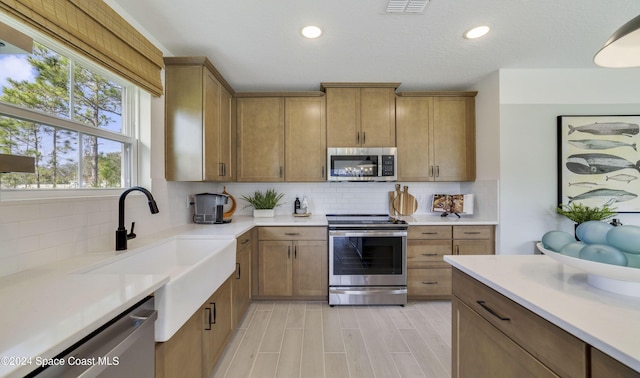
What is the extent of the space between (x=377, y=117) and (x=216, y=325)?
259 centimetres

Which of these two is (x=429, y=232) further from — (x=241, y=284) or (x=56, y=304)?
(x=56, y=304)

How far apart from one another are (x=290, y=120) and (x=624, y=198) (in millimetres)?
3619

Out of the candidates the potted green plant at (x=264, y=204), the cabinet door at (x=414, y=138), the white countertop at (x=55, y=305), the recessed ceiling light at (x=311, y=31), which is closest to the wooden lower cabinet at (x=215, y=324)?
the white countertop at (x=55, y=305)

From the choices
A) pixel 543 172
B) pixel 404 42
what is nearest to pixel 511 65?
pixel 543 172

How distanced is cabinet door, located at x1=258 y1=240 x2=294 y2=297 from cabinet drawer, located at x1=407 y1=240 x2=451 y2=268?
1.31 m

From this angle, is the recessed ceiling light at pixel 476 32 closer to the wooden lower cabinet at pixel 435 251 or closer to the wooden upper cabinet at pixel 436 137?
the wooden upper cabinet at pixel 436 137

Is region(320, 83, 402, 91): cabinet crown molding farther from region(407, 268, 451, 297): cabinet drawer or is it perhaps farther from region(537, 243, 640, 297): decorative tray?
region(537, 243, 640, 297): decorative tray

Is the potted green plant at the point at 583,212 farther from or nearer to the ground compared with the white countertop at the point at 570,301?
farther from the ground

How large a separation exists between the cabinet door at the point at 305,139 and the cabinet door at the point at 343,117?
87 mm

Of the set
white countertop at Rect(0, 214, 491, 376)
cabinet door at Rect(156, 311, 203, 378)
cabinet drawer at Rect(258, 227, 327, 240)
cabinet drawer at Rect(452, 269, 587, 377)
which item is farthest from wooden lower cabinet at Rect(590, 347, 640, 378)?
cabinet drawer at Rect(258, 227, 327, 240)

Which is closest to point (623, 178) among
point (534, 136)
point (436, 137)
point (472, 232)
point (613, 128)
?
point (613, 128)

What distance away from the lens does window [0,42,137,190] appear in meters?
1.12

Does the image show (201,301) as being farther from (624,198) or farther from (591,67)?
(591,67)

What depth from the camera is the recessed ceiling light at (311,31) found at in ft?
5.90
